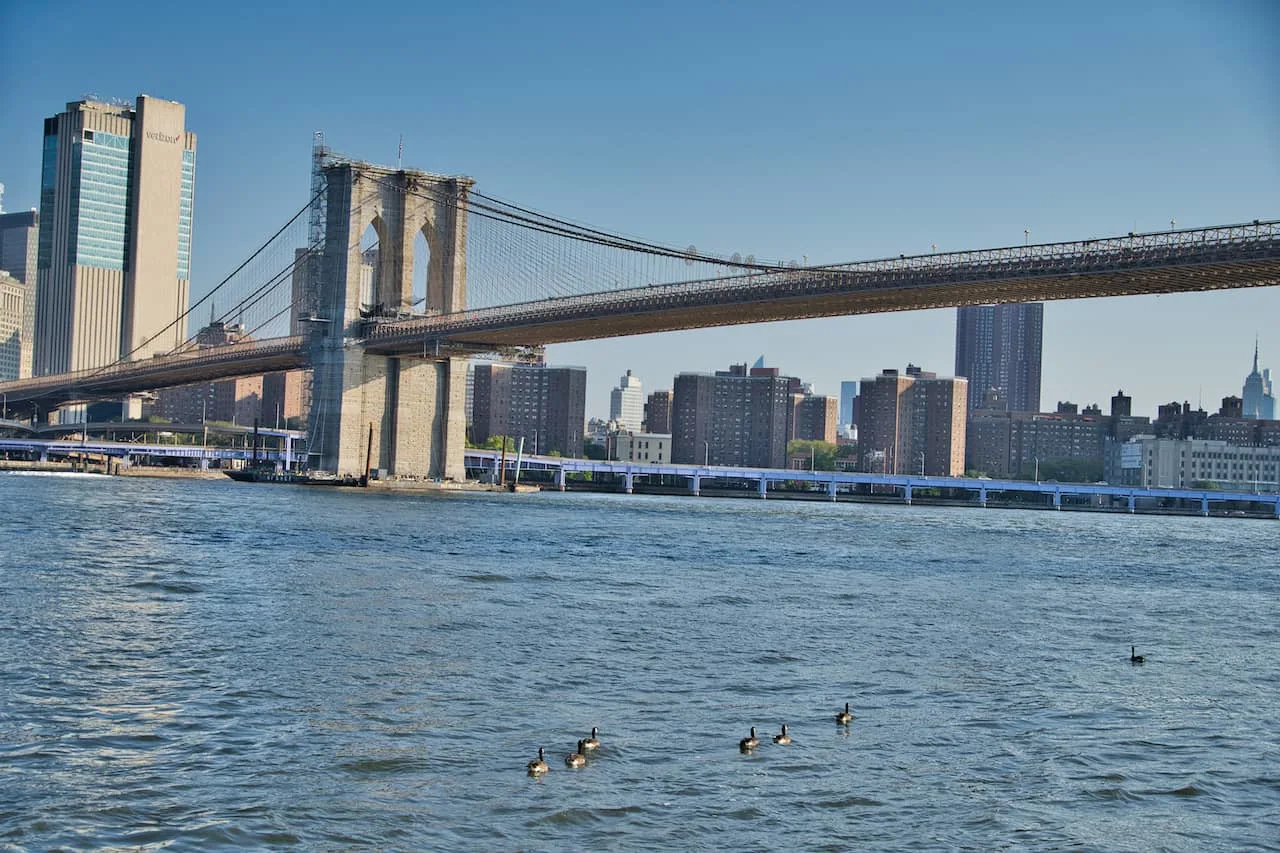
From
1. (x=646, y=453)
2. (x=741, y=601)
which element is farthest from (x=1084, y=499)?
(x=741, y=601)

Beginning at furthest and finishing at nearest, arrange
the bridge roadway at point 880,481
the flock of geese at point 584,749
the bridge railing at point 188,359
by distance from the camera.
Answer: the bridge roadway at point 880,481
the bridge railing at point 188,359
the flock of geese at point 584,749

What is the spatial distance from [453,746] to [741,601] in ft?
41.8

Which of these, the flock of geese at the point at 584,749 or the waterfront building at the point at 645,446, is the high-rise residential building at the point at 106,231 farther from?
the flock of geese at the point at 584,749

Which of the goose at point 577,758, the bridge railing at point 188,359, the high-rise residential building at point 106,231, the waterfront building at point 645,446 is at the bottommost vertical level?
the goose at point 577,758

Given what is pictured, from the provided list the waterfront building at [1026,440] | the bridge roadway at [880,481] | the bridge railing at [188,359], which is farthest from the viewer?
the waterfront building at [1026,440]

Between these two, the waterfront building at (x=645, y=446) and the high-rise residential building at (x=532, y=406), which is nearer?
the waterfront building at (x=645, y=446)

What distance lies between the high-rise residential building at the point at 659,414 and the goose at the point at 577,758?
6797 inches

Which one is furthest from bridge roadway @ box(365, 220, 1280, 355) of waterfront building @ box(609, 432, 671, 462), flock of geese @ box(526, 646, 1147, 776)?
waterfront building @ box(609, 432, 671, 462)

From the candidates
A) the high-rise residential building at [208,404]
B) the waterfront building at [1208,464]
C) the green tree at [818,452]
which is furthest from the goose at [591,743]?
the high-rise residential building at [208,404]

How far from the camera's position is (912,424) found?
16975 cm

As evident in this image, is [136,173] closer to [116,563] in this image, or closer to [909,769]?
[116,563]

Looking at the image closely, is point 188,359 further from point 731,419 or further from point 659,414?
point 659,414

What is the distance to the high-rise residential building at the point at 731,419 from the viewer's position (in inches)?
6658

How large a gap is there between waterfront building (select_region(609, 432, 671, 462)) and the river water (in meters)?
134
